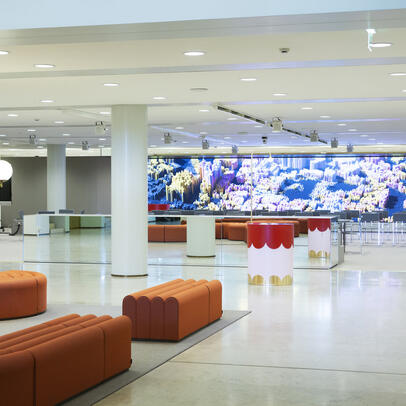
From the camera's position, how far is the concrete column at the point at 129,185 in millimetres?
13625

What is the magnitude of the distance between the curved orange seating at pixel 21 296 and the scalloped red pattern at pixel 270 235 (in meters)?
4.21

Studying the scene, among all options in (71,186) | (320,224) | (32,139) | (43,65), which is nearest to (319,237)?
(320,224)

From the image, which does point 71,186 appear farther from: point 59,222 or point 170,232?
point 170,232

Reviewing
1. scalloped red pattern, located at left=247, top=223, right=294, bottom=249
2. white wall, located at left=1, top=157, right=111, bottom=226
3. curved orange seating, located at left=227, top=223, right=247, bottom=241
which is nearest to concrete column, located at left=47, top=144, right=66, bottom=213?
white wall, located at left=1, top=157, right=111, bottom=226

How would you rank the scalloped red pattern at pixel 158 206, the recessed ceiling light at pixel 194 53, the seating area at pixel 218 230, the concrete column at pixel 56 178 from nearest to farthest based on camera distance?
1. the recessed ceiling light at pixel 194 53
2. the seating area at pixel 218 230
3. the concrete column at pixel 56 178
4. the scalloped red pattern at pixel 158 206

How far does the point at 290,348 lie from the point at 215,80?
453 centimetres

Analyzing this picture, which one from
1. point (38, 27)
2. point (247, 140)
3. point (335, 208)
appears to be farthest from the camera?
point (335, 208)

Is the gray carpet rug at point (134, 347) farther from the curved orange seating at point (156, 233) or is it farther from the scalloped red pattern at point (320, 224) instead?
the scalloped red pattern at point (320, 224)

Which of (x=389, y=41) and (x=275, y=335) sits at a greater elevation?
(x=389, y=41)

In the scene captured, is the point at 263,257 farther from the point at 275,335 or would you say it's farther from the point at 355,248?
the point at 355,248

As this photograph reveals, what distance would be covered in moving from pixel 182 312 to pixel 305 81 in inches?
175

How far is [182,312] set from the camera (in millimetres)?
7684

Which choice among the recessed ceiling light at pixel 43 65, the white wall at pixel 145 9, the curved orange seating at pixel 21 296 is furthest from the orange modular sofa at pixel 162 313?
the recessed ceiling light at pixel 43 65

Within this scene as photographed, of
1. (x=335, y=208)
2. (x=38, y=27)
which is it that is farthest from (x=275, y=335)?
(x=335, y=208)
